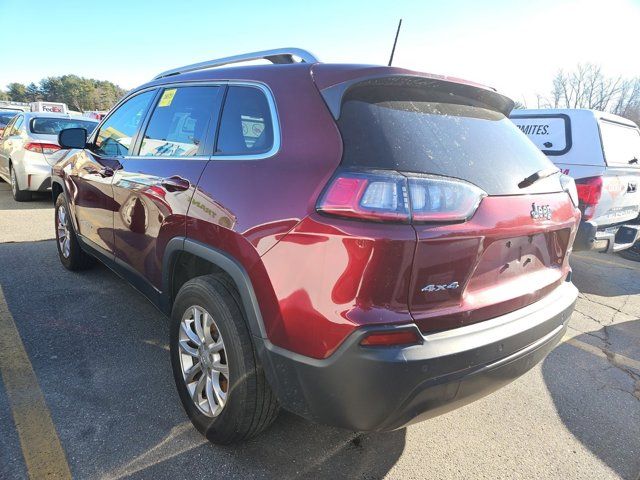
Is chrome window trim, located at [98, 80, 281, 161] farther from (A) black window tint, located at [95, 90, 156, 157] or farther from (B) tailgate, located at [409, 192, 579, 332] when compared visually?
(B) tailgate, located at [409, 192, 579, 332]

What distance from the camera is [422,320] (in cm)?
161

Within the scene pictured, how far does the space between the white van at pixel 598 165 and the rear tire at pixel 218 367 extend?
3947 mm

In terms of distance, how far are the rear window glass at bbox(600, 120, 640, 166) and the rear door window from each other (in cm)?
39

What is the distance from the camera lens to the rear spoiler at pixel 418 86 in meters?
1.80

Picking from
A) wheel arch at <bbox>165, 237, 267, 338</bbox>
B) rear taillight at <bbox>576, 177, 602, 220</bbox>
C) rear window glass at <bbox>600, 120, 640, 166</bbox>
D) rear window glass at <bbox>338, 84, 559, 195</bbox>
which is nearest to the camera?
rear window glass at <bbox>338, 84, 559, 195</bbox>

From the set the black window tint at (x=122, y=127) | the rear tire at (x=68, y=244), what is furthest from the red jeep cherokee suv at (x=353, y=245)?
the rear tire at (x=68, y=244)

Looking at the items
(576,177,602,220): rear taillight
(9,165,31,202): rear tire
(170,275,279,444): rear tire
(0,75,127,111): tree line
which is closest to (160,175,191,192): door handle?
(170,275,279,444): rear tire

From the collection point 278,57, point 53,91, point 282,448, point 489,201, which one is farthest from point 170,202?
point 53,91

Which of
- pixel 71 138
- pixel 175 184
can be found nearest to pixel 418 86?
pixel 175 184

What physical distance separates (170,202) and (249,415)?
121 cm

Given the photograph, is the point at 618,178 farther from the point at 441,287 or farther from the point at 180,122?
the point at 180,122

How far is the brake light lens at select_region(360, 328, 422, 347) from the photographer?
1.54m

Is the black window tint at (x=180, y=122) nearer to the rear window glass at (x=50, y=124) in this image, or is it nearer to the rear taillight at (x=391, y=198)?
the rear taillight at (x=391, y=198)

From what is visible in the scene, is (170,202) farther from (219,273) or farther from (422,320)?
(422,320)
